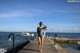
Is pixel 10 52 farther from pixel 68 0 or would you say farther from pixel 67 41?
pixel 67 41

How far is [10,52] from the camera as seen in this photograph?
21969mm

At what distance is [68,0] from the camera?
23453 mm

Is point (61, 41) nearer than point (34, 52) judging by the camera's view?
No

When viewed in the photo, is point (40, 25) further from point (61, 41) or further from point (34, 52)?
point (61, 41)

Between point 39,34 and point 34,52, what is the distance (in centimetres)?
162

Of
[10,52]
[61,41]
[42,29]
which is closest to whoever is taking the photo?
[42,29]

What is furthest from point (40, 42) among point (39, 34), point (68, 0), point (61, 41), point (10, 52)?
point (61, 41)

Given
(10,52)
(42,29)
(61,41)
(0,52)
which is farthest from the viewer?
(61,41)

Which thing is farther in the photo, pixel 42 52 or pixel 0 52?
pixel 42 52

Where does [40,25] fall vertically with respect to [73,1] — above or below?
below

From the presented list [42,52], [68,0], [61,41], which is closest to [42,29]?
[42,52]

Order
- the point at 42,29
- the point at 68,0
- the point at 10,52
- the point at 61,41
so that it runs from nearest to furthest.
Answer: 1. the point at 42,29
2. the point at 10,52
3. the point at 68,0
4. the point at 61,41

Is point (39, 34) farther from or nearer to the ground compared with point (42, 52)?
farther from the ground

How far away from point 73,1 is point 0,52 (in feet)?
35.2
